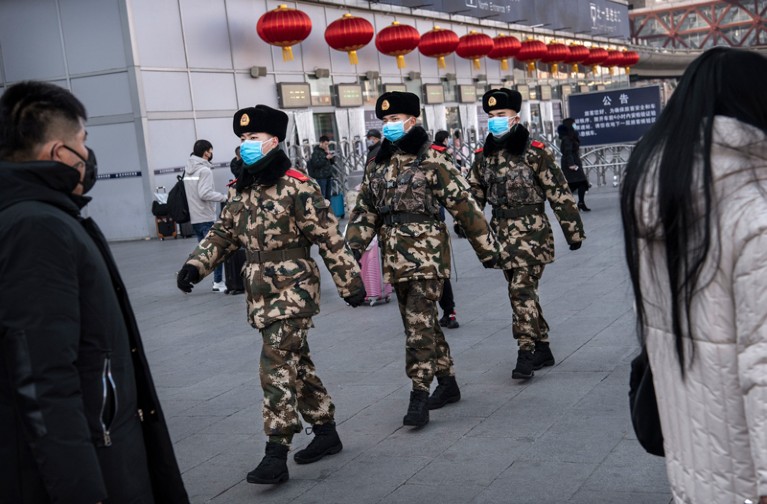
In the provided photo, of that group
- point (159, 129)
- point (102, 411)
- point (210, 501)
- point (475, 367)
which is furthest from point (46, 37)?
point (102, 411)

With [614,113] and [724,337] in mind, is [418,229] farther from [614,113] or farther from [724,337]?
[614,113]

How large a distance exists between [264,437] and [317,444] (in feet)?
1.89

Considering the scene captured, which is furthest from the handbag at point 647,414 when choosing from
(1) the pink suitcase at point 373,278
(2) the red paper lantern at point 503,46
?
(2) the red paper lantern at point 503,46

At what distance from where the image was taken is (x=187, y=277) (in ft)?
15.5

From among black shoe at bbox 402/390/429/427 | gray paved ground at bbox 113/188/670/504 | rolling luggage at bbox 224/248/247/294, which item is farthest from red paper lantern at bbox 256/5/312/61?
black shoe at bbox 402/390/429/427

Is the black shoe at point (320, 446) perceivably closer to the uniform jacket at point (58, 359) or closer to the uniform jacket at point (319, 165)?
the uniform jacket at point (58, 359)

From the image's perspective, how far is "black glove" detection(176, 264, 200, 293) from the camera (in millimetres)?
4723

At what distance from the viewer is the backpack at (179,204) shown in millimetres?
11461

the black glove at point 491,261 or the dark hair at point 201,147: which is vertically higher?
the dark hair at point 201,147

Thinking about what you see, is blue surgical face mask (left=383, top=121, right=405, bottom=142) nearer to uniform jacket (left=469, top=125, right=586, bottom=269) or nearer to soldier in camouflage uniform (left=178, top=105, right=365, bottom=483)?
soldier in camouflage uniform (left=178, top=105, right=365, bottom=483)

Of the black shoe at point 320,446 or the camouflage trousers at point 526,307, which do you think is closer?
the black shoe at point 320,446

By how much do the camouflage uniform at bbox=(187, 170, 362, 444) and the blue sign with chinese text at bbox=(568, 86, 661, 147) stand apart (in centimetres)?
1435

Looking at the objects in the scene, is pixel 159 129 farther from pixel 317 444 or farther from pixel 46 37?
pixel 317 444

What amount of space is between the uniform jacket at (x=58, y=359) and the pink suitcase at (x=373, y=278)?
6781mm
